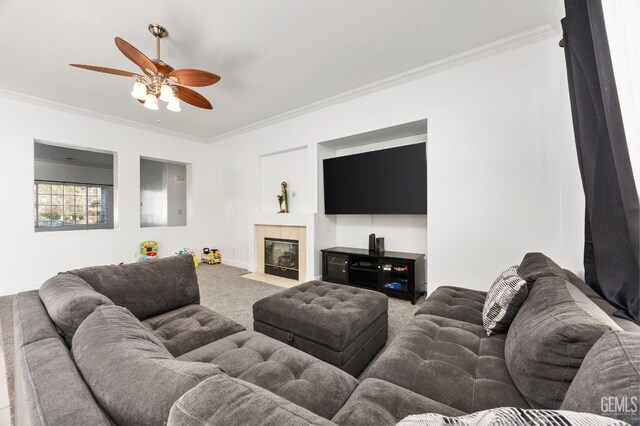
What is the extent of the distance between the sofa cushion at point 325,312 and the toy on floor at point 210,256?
12.9 ft

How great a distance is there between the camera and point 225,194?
224 inches

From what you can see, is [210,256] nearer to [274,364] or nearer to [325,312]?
[325,312]

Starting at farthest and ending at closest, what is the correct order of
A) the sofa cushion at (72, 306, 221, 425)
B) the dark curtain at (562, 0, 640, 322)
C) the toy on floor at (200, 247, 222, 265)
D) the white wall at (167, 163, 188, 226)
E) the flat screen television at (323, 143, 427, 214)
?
1. the white wall at (167, 163, 188, 226)
2. the toy on floor at (200, 247, 222, 265)
3. the flat screen television at (323, 143, 427, 214)
4. the dark curtain at (562, 0, 640, 322)
5. the sofa cushion at (72, 306, 221, 425)

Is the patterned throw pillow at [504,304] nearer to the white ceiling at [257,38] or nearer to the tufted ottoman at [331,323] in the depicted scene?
the tufted ottoman at [331,323]

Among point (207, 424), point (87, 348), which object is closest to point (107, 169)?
point (87, 348)

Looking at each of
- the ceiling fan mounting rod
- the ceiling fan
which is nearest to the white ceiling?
the ceiling fan mounting rod

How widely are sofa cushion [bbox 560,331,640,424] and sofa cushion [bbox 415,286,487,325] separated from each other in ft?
3.35

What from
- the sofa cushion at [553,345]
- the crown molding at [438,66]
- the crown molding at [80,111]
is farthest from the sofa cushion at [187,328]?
the crown molding at [80,111]

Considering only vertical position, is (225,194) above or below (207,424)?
above

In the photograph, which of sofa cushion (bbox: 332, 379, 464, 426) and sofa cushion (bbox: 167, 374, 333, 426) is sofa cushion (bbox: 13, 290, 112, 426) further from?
sofa cushion (bbox: 332, 379, 464, 426)

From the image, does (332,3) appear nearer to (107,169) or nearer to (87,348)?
(87,348)

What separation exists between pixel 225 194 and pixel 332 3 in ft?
14.6

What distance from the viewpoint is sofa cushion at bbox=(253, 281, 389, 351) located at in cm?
163

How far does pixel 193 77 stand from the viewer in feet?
7.52
